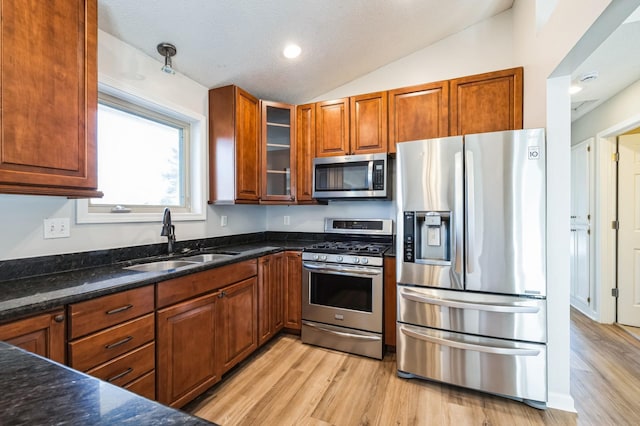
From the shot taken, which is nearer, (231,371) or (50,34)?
(50,34)

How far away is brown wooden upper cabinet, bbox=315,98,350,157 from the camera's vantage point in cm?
286

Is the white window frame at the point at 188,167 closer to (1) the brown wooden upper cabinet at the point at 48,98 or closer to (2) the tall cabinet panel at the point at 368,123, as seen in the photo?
(1) the brown wooden upper cabinet at the point at 48,98

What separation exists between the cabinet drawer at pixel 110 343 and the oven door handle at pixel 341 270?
138 cm

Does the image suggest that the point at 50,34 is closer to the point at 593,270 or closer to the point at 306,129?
the point at 306,129

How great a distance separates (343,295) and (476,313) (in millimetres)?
1042

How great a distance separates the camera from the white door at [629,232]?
2992 mm

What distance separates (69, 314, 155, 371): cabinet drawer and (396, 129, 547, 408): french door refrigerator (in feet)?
5.45

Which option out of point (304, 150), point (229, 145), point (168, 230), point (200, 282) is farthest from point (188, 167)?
point (200, 282)

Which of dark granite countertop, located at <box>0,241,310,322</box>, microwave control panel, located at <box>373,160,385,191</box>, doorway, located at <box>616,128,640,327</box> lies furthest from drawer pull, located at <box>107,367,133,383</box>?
doorway, located at <box>616,128,640,327</box>

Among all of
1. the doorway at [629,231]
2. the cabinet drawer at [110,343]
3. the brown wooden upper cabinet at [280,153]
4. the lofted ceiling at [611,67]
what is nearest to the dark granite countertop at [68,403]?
the cabinet drawer at [110,343]

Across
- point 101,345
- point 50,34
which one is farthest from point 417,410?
point 50,34

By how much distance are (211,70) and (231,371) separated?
244 centimetres

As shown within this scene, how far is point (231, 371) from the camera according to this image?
2176 mm

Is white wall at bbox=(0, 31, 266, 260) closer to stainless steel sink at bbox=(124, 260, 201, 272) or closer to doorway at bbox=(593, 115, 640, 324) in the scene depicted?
stainless steel sink at bbox=(124, 260, 201, 272)
